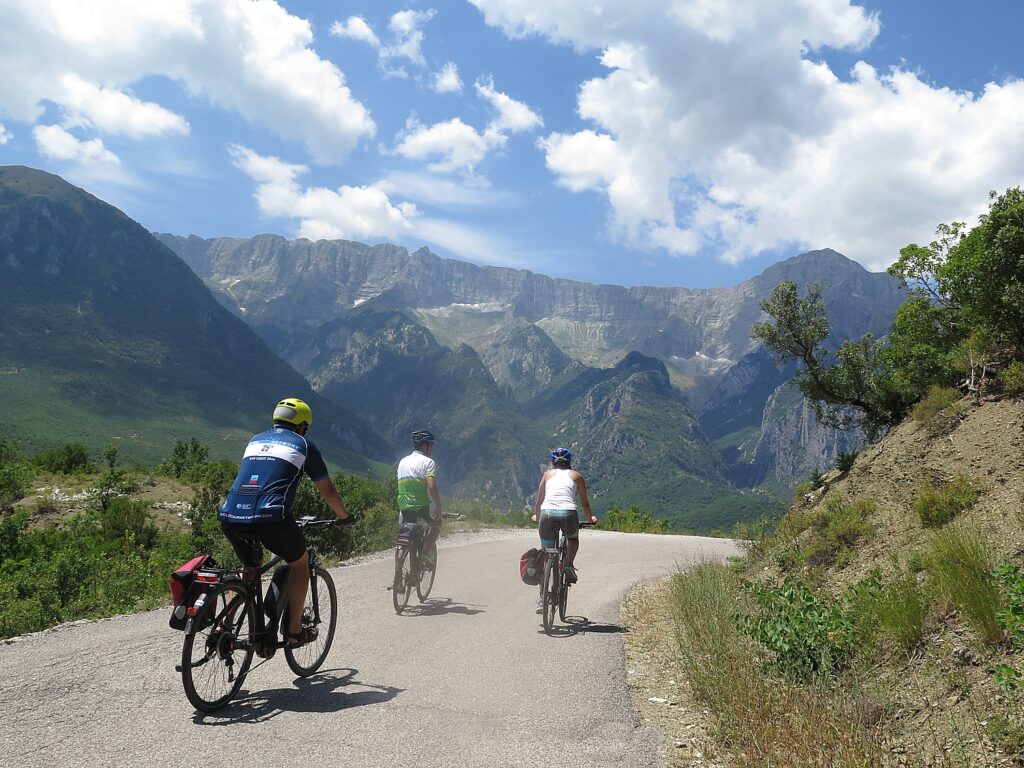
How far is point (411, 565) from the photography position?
9.56m

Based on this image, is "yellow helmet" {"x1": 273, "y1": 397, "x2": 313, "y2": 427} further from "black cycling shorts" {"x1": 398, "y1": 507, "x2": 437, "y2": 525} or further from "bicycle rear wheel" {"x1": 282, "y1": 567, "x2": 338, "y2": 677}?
"black cycling shorts" {"x1": 398, "y1": 507, "x2": 437, "y2": 525}

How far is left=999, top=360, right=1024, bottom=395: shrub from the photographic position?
412 inches

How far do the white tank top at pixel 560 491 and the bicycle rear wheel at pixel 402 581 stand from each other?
2316 mm

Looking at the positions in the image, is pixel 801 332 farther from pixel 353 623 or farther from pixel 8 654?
pixel 8 654

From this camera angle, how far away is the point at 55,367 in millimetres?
175250

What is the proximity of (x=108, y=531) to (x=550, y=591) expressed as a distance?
1638 centimetres

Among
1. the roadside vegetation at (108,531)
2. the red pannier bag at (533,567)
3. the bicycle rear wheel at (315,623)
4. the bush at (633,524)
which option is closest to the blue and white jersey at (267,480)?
the bicycle rear wheel at (315,623)

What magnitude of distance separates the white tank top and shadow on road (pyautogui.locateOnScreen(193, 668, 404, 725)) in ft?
12.3

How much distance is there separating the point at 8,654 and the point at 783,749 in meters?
7.35

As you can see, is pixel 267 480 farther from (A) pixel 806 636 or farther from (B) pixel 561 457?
A: (A) pixel 806 636

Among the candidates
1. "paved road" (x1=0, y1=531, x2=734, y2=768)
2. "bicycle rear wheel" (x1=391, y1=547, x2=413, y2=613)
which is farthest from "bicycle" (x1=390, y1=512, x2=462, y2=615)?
"paved road" (x1=0, y1=531, x2=734, y2=768)

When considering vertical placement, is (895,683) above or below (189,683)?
above

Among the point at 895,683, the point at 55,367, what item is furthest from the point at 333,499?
the point at 55,367

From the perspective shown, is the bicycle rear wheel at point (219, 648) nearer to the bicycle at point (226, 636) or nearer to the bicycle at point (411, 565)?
the bicycle at point (226, 636)
